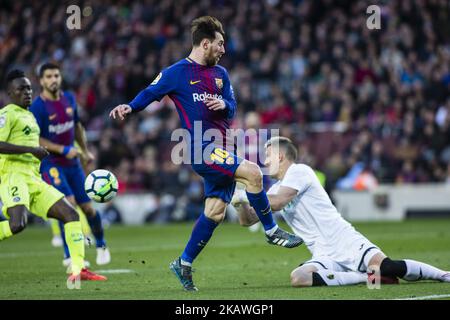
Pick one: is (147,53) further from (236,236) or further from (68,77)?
(236,236)

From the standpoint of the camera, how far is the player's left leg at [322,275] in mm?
9250

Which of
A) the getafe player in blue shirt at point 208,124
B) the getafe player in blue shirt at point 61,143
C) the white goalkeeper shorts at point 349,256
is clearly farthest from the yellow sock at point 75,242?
the white goalkeeper shorts at point 349,256

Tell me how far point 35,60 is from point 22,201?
67.3ft

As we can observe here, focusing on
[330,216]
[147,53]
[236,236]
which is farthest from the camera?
[147,53]

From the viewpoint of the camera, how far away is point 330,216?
31.2ft

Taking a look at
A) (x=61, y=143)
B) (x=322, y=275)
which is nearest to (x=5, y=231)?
(x=61, y=143)

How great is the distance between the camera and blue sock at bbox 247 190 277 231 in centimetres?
905

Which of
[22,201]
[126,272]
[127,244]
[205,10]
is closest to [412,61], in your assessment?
[205,10]

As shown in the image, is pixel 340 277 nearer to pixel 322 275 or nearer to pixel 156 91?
pixel 322 275

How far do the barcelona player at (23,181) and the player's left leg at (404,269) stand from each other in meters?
3.28

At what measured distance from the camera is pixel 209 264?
41.9ft

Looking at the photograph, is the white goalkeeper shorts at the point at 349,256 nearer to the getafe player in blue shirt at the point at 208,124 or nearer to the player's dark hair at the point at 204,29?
the getafe player in blue shirt at the point at 208,124

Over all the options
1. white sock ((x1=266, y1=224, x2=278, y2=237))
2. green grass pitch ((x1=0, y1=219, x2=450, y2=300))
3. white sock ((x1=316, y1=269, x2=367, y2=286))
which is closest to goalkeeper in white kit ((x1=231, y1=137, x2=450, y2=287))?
white sock ((x1=316, y1=269, x2=367, y2=286))

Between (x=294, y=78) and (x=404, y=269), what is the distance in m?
17.4
